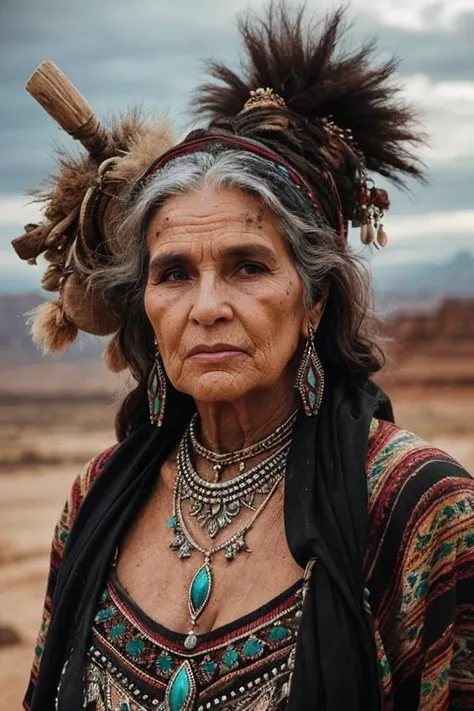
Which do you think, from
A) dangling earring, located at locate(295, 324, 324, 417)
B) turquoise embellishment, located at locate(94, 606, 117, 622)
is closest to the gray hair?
dangling earring, located at locate(295, 324, 324, 417)

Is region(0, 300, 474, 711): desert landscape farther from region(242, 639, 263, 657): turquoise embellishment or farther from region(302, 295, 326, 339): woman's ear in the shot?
region(242, 639, 263, 657): turquoise embellishment

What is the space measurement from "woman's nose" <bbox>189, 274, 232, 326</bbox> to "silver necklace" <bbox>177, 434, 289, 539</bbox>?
404 millimetres

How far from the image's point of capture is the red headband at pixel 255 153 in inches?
99.0

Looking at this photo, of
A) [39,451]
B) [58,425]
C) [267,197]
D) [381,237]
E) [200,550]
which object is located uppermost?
[267,197]

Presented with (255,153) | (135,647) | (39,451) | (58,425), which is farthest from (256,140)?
(58,425)

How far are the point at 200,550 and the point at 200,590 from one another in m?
0.12

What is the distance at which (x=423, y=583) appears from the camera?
7.20ft

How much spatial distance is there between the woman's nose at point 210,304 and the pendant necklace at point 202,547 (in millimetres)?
409

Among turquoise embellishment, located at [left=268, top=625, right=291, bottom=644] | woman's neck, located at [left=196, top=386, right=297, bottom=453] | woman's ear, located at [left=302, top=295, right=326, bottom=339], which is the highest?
woman's ear, located at [left=302, top=295, right=326, bottom=339]

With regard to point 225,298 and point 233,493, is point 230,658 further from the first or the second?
A: point 225,298

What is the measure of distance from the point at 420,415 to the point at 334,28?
7.79 meters

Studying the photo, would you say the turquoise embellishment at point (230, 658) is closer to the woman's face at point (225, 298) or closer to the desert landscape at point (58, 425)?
the woman's face at point (225, 298)

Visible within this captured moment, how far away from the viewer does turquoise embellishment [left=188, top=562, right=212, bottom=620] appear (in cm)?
241

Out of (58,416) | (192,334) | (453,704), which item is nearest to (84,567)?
(192,334)
